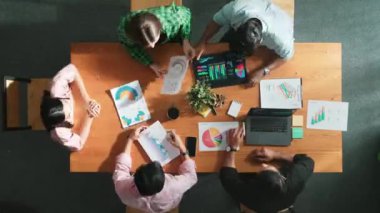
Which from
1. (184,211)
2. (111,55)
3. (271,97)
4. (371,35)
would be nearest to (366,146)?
(371,35)

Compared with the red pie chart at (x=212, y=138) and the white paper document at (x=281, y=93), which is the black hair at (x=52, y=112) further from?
the white paper document at (x=281, y=93)

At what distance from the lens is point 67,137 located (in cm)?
198

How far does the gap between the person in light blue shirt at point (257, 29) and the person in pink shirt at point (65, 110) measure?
2.36 ft

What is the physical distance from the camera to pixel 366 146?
2783 mm

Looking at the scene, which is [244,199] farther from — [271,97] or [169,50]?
[169,50]

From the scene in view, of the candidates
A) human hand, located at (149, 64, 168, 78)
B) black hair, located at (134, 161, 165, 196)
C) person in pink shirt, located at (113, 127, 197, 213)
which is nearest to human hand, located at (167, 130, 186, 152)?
person in pink shirt, located at (113, 127, 197, 213)

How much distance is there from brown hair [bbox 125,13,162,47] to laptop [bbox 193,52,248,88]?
38 cm

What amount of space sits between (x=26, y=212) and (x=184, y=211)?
47.5 inches

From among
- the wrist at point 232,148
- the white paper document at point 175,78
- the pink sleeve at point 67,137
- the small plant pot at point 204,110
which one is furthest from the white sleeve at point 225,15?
the pink sleeve at point 67,137

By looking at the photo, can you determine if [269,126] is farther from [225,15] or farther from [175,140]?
Result: [225,15]

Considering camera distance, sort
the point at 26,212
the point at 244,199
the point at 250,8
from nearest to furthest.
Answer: the point at 250,8, the point at 244,199, the point at 26,212

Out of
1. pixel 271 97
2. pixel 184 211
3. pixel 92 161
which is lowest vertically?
pixel 184 211

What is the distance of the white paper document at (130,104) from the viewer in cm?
206

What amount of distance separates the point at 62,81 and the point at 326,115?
155 centimetres
